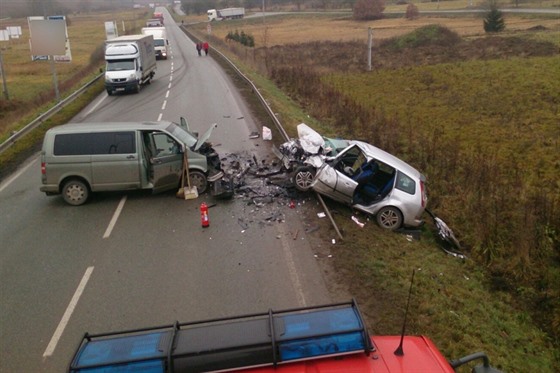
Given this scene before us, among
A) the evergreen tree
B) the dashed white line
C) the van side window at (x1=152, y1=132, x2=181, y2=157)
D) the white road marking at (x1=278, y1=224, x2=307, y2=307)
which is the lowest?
the white road marking at (x1=278, y1=224, x2=307, y2=307)

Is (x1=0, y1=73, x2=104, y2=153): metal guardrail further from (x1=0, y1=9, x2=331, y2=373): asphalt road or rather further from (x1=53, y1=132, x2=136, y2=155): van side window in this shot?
(x1=53, y1=132, x2=136, y2=155): van side window

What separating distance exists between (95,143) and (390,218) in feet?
24.1

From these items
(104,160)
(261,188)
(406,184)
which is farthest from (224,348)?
(261,188)

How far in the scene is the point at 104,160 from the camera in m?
12.4

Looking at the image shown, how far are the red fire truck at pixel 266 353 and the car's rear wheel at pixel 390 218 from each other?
23.8 ft

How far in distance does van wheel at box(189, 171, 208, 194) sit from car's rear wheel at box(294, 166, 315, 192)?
2429mm

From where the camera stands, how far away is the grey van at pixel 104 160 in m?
12.4

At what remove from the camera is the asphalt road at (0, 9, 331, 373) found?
8.00 metres

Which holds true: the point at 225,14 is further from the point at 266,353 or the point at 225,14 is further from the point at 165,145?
the point at 266,353

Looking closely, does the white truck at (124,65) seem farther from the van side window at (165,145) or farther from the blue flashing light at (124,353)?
the blue flashing light at (124,353)

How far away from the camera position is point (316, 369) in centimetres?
403

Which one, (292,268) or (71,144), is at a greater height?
(71,144)

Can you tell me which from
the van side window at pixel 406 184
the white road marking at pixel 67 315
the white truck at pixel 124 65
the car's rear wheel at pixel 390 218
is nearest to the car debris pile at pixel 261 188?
the car's rear wheel at pixel 390 218

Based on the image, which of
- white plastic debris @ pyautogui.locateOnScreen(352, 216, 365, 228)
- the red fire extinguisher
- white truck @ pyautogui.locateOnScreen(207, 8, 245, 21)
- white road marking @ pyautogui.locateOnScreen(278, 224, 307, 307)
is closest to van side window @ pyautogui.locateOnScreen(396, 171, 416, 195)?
white plastic debris @ pyautogui.locateOnScreen(352, 216, 365, 228)
